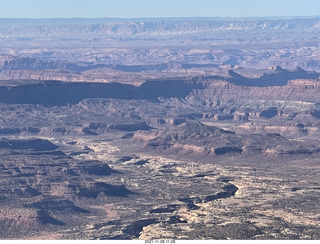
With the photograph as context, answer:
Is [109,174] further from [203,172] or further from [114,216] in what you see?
[114,216]

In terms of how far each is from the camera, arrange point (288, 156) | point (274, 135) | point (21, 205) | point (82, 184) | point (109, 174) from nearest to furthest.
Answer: point (21, 205) < point (82, 184) < point (109, 174) < point (288, 156) < point (274, 135)

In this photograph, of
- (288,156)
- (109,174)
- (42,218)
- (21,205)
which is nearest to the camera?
(42,218)

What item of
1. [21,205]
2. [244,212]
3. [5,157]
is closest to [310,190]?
[244,212]

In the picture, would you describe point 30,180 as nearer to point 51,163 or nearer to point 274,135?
point 51,163

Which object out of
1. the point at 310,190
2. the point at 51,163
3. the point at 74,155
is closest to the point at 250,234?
the point at 310,190

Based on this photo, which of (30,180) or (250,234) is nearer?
(250,234)

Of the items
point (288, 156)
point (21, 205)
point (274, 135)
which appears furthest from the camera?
point (274, 135)

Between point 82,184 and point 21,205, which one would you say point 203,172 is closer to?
point 82,184

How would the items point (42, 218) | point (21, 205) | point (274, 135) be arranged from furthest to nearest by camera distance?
1. point (274, 135)
2. point (21, 205)
3. point (42, 218)

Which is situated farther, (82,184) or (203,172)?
(203,172)
